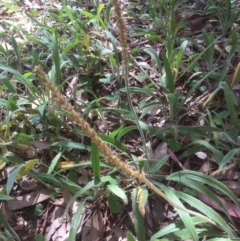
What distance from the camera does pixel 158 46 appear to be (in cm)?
248

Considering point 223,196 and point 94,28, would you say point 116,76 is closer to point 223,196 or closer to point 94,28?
point 94,28

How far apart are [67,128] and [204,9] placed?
149 centimetres

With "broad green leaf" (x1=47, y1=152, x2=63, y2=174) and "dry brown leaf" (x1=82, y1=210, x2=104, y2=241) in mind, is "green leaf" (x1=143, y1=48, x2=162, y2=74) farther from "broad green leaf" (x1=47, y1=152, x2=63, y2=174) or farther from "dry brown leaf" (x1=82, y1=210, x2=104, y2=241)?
"dry brown leaf" (x1=82, y1=210, x2=104, y2=241)

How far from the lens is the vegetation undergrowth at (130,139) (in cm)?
142

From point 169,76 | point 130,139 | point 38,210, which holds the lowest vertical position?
point 38,210

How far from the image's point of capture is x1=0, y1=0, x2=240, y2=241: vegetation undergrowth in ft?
4.67

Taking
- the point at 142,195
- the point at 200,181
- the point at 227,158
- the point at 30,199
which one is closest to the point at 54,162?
the point at 30,199

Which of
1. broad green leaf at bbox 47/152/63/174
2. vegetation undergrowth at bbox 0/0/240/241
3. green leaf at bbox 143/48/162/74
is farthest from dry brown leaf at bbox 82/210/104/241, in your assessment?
green leaf at bbox 143/48/162/74

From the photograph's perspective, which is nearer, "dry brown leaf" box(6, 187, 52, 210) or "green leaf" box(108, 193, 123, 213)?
"green leaf" box(108, 193, 123, 213)

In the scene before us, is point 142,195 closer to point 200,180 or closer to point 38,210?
point 200,180

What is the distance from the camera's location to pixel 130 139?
1.87 meters

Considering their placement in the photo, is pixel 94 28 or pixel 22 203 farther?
pixel 94 28

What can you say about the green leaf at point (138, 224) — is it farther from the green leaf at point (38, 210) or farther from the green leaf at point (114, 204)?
the green leaf at point (38, 210)

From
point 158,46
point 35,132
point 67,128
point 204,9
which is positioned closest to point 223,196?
point 67,128
